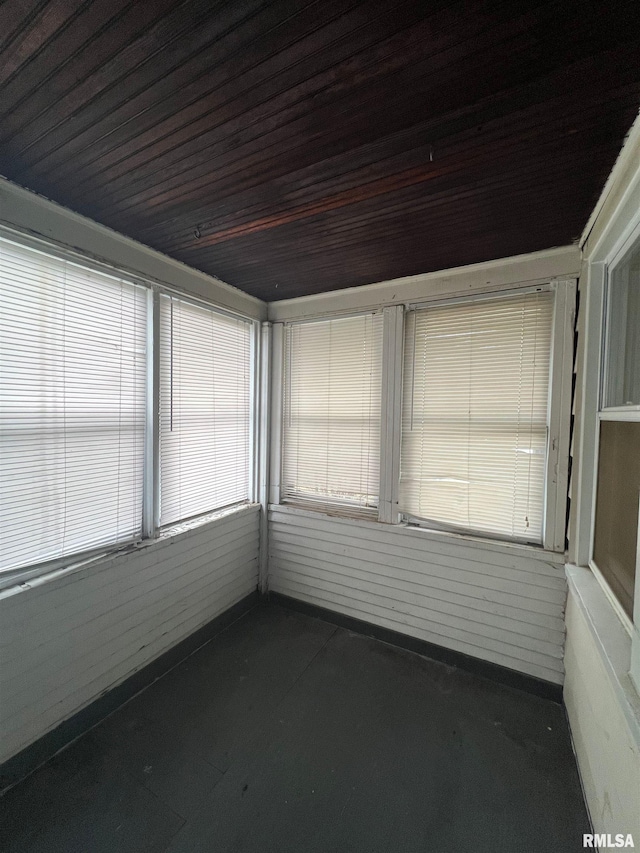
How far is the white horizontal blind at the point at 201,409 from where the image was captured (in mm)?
2270

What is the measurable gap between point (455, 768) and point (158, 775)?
55.7 inches

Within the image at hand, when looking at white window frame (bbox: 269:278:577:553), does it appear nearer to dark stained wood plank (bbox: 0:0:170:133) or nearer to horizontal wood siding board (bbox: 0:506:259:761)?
horizontal wood siding board (bbox: 0:506:259:761)

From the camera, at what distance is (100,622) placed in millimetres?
1838

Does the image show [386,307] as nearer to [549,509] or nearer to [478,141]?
[478,141]

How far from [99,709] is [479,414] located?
9.36 feet

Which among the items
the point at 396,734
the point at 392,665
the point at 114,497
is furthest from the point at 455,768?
the point at 114,497

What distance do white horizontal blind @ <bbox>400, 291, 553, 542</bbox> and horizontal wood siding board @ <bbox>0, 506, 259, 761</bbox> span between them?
5.26ft

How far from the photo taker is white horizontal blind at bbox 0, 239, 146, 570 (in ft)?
5.12

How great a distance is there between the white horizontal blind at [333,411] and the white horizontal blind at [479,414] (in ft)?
0.91

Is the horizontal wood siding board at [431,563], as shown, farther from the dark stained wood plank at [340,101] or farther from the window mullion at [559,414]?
the dark stained wood plank at [340,101]

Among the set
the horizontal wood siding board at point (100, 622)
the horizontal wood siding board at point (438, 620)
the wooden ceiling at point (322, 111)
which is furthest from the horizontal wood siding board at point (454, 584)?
the wooden ceiling at point (322, 111)

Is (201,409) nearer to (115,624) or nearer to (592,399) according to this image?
(115,624)

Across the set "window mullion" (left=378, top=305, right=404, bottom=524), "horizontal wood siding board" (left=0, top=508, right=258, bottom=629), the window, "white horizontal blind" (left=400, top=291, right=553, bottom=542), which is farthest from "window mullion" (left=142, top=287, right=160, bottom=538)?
the window

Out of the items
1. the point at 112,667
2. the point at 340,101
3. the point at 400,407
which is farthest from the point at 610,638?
the point at 112,667
